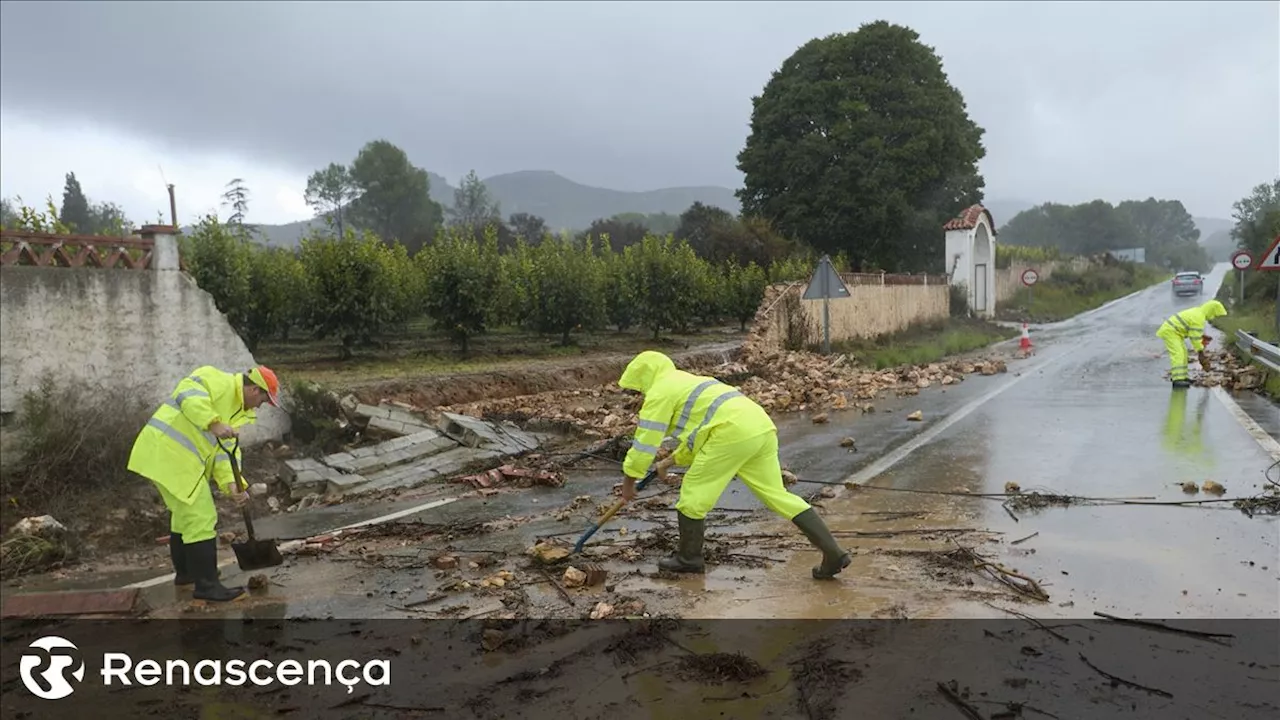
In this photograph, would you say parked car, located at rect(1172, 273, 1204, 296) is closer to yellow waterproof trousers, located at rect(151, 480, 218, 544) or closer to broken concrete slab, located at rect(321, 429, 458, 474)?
broken concrete slab, located at rect(321, 429, 458, 474)

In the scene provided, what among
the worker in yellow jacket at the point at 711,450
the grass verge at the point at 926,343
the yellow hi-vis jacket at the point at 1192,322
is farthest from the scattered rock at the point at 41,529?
the grass verge at the point at 926,343

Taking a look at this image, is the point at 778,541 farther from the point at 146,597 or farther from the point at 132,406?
the point at 132,406

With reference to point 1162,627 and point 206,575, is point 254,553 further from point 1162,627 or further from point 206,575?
point 1162,627

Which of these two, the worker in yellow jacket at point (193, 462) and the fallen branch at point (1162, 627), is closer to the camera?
the fallen branch at point (1162, 627)

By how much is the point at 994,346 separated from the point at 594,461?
1927cm

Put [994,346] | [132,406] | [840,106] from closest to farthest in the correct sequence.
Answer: [132,406], [994,346], [840,106]

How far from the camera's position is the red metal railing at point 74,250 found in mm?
8180

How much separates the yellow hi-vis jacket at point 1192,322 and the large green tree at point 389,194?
7559 cm

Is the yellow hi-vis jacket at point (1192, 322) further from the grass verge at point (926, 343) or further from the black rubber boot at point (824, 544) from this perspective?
the black rubber boot at point (824, 544)

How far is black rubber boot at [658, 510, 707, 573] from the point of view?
557 cm

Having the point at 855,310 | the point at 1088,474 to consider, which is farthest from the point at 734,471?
the point at 855,310

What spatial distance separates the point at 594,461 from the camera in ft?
Answer: 33.1

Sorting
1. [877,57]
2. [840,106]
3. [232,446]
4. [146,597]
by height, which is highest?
[877,57]

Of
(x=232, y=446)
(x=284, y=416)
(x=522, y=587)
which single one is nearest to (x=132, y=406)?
(x=284, y=416)
